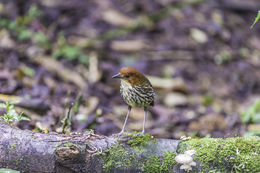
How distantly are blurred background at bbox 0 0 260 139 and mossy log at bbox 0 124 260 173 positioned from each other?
1726mm

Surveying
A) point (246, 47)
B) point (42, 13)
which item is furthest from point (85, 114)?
point (246, 47)

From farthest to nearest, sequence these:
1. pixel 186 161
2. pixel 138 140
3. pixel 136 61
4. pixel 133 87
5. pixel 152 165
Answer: pixel 136 61, pixel 133 87, pixel 138 140, pixel 152 165, pixel 186 161

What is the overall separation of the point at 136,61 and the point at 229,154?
543cm

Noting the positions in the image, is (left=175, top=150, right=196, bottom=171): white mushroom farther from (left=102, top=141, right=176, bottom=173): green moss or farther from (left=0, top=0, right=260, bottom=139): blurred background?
(left=0, top=0, right=260, bottom=139): blurred background

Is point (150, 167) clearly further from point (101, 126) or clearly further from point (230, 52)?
point (230, 52)

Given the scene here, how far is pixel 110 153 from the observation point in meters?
3.14

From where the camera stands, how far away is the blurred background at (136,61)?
6.09m

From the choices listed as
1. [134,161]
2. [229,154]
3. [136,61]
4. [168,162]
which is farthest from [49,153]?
[136,61]

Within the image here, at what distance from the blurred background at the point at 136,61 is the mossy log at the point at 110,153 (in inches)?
67.9

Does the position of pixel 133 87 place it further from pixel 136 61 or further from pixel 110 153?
pixel 136 61

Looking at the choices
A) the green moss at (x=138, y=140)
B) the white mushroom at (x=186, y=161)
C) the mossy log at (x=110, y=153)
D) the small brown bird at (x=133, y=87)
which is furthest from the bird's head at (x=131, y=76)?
the white mushroom at (x=186, y=161)

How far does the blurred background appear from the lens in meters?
6.09

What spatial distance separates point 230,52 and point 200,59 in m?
1.06

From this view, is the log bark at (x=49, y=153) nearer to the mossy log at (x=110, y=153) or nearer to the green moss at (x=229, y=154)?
the mossy log at (x=110, y=153)
